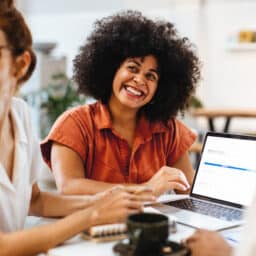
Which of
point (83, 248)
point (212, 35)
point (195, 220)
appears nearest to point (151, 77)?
point (195, 220)

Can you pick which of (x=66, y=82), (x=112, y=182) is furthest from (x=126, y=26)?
(x=66, y=82)

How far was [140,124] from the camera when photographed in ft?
6.71

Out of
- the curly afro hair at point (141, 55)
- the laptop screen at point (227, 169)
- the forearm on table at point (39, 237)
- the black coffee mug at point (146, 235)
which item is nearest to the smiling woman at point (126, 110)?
the curly afro hair at point (141, 55)

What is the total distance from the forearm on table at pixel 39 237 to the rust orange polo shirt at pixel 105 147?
2.36 ft

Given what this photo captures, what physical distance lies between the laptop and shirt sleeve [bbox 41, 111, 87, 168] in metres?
0.44

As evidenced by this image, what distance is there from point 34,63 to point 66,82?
3.13m

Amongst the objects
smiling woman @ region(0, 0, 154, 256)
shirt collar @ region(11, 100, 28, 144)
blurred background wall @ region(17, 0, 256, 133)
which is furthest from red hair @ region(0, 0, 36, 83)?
blurred background wall @ region(17, 0, 256, 133)

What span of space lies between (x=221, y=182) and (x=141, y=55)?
625 millimetres

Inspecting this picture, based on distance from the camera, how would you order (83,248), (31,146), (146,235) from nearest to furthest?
(146,235), (83,248), (31,146)

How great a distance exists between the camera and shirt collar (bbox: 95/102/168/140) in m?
1.95

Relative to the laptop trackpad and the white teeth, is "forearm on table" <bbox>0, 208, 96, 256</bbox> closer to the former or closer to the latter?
the laptop trackpad

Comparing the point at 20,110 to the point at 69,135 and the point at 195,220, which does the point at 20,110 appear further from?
the point at 195,220

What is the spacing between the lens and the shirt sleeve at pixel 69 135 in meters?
1.87

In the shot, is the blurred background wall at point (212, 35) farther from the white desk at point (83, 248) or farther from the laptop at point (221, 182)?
the white desk at point (83, 248)
